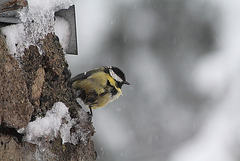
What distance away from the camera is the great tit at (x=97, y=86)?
2617 mm

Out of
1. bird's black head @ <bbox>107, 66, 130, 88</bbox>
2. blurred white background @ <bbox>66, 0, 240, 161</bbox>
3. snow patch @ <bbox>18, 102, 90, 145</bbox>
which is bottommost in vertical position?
blurred white background @ <bbox>66, 0, 240, 161</bbox>

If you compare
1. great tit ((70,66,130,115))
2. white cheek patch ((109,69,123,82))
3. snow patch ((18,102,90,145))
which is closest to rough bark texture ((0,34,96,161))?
snow patch ((18,102,90,145))

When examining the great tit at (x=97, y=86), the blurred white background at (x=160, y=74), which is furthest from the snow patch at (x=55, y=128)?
the blurred white background at (x=160, y=74)

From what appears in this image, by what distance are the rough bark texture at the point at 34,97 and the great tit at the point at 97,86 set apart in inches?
22.0

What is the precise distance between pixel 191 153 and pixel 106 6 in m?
3.06

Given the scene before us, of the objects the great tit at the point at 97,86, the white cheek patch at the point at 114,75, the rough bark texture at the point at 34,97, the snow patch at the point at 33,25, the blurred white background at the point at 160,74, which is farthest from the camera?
the blurred white background at the point at 160,74

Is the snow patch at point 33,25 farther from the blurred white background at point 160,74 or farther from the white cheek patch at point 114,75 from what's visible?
the blurred white background at point 160,74

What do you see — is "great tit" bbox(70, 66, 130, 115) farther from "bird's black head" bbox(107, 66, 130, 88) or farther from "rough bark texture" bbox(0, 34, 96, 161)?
"rough bark texture" bbox(0, 34, 96, 161)

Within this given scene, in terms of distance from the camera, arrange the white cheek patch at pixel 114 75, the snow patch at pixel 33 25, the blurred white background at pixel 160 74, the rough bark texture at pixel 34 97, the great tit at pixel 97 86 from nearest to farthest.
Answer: the rough bark texture at pixel 34 97 < the snow patch at pixel 33 25 < the great tit at pixel 97 86 < the white cheek patch at pixel 114 75 < the blurred white background at pixel 160 74

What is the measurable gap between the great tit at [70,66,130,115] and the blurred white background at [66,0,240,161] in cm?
323

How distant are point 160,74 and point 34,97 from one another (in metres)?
5.51

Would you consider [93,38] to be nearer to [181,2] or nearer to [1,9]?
[181,2]

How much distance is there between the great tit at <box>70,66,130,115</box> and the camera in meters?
2.62

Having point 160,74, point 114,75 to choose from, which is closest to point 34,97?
point 114,75
